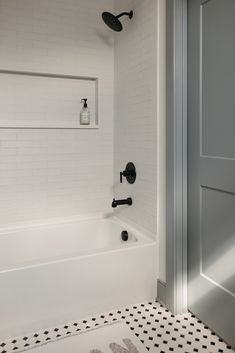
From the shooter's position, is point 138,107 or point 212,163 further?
point 138,107

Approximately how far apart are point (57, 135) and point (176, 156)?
1078 mm

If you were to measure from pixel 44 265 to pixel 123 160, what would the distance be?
1106mm

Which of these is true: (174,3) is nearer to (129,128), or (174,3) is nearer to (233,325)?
(129,128)

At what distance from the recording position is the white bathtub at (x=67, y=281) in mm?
1701

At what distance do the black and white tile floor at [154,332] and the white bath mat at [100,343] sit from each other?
0.04m

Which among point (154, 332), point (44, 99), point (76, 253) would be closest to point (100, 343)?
point (154, 332)

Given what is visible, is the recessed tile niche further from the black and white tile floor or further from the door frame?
the black and white tile floor

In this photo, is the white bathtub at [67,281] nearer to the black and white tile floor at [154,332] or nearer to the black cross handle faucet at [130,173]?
the black and white tile floor at [154,332]

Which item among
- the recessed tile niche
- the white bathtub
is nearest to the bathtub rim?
the white bathtub

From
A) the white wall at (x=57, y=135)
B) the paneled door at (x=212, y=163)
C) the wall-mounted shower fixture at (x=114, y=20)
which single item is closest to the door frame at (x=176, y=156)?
the paneled door at (x=212, y=163)

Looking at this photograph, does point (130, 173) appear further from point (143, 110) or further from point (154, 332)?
point (154, 332)

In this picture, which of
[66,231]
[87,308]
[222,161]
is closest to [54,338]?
[87,308]

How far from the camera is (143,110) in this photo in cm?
215

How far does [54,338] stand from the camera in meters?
1.69
